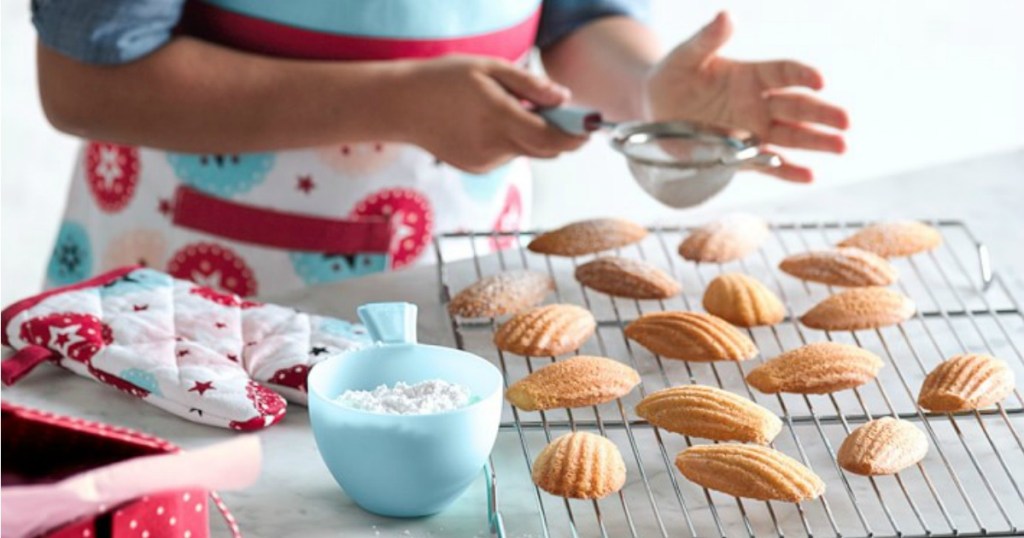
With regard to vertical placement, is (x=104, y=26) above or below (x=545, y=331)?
above

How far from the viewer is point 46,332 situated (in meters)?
1.06

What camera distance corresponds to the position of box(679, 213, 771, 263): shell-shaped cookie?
1.34m

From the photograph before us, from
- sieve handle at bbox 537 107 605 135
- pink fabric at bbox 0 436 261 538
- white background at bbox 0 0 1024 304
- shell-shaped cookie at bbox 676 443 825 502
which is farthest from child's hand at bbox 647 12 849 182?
white background at bbox 0 0 1024 304

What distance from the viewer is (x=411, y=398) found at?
0.90 meters

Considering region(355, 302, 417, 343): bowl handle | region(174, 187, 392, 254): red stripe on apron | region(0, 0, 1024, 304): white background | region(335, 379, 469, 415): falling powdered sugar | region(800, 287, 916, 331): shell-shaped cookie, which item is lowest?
region(0, 0, 1024, 304): white background

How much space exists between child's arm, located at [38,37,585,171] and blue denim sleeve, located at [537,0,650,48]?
1.10ft

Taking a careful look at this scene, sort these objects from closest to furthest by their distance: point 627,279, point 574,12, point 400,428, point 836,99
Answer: point 400,428
point 627,279
point 574,12
point 836,99

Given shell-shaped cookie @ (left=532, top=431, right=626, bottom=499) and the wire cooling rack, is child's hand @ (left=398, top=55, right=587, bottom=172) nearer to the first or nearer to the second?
the wire cooling rack

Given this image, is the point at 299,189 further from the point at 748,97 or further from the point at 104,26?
the point at 748,97

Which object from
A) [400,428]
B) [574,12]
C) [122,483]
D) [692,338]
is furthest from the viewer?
[574,12]

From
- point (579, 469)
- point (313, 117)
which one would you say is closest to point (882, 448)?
point (579, 469)

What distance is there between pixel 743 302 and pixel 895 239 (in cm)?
25

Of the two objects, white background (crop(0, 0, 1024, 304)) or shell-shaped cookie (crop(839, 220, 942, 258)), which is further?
white background (crop(0, 0, 1024, 304))

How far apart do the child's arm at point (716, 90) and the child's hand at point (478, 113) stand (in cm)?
17
